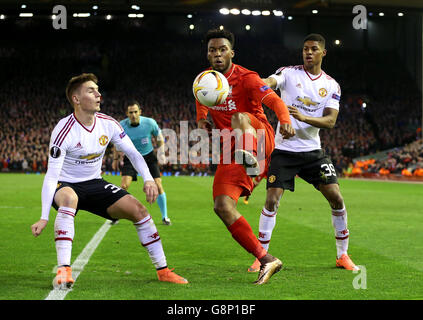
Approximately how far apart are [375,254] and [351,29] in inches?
1826

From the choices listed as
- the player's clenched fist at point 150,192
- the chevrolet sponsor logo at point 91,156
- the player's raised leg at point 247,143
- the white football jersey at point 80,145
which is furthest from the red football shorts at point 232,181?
the chevrolet sponsor logo at point 91,156

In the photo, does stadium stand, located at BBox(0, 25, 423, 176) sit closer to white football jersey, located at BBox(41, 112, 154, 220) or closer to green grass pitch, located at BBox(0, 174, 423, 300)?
green grass pitch, located at BBox(0, 174, 423, 300)

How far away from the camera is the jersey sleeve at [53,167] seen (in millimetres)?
5844

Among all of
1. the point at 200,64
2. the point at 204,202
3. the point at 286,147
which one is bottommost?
the point at 204,202

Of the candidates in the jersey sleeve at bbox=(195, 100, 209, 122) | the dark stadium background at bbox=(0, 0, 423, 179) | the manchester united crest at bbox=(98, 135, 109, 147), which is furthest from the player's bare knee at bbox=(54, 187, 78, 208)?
the dark stadium background at bbox=(0, 0, 423, 179)

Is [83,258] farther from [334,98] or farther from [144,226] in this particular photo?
[334,98]

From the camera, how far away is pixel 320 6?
39281 millimetres

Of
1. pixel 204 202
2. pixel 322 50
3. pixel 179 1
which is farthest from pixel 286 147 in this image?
pixel 179 1

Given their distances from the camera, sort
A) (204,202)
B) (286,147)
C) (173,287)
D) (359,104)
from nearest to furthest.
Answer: (173,287)
(286,147)
(204,202)
(359,104)

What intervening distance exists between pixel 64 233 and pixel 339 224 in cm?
314

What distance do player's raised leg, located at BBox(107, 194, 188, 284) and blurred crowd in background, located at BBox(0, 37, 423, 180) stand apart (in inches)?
1493

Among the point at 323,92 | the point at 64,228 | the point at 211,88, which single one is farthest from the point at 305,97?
the point at 64,228

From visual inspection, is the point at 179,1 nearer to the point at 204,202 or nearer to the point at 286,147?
the point at 204,202

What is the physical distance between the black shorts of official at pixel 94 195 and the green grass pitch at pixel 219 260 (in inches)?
27.7
